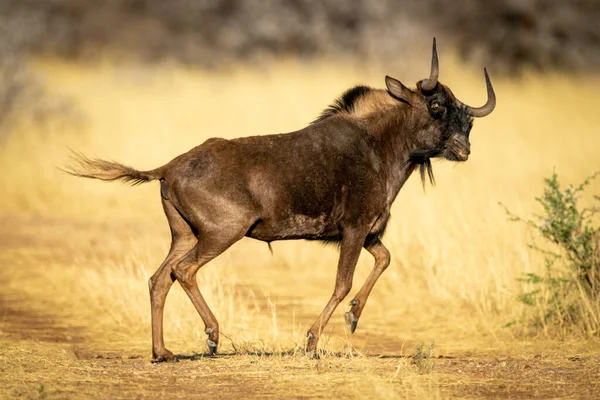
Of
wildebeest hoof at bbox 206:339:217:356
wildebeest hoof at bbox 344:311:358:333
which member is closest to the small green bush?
wildebeest hoof at bbox 344:311:358:333

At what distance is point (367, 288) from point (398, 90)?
1.80m

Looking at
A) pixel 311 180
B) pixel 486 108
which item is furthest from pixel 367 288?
pixel 486 108

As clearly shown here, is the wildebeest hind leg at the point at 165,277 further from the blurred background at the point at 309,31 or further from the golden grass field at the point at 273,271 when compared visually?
the blurred background at the point at 309,31

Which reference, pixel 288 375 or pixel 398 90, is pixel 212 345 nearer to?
pixel 288 375

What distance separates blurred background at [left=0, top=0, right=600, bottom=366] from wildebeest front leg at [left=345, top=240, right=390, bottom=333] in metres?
0.80

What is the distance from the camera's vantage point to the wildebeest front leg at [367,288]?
859 cm

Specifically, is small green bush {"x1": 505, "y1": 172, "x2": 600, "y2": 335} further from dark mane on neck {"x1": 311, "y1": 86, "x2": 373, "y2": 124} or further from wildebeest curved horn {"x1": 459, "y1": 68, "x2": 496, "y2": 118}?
dark mane on neck {"x1": 311, "y1": 86, "x2": 373, "y2": 124}

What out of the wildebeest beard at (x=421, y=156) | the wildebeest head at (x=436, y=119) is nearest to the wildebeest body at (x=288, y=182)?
the wildebeest beard at (x=421, y=156)

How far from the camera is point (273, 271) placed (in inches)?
545

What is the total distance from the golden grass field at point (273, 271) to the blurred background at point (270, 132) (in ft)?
0.15

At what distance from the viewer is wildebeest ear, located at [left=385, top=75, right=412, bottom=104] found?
360 inches

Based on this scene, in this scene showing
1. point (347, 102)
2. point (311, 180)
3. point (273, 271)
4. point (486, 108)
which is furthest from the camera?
point (273, 271)

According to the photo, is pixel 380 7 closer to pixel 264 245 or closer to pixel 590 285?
pixel 264 245

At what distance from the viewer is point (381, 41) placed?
101ft
